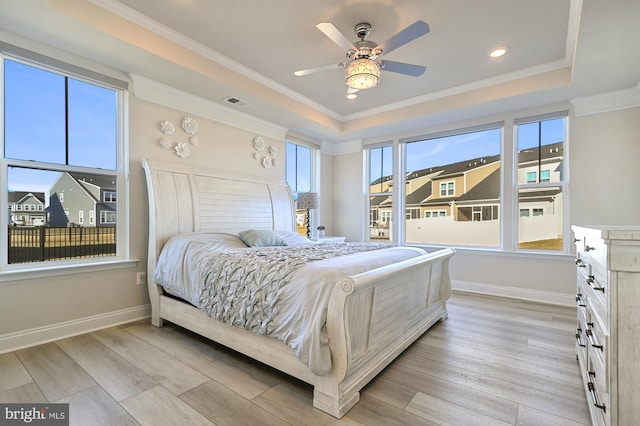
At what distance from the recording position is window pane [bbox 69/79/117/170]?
2.79 meters

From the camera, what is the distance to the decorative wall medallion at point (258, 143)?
4270 millimetres

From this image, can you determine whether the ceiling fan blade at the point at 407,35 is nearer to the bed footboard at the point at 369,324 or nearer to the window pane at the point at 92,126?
the bed footboard at the point at 369,324

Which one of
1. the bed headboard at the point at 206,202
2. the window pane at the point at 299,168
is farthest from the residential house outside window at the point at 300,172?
the bed headboard at the point at 206,202

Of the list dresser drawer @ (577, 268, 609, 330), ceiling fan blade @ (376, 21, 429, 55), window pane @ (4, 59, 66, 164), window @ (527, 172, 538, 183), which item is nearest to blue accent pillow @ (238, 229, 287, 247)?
window pane @ (4, 59, 66, 164)

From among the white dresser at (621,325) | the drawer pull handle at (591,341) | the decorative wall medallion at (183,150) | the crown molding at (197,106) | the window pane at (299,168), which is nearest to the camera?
the white dresser at (621,325)

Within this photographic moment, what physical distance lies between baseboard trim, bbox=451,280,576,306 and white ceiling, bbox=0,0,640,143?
2430mm

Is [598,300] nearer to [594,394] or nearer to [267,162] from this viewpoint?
[594,394]

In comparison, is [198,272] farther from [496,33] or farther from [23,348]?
[496,33]

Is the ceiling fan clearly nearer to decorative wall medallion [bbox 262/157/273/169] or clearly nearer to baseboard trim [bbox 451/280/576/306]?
decorative wall medallion [bbox 262/157/273/169]

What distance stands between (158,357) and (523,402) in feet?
8.21

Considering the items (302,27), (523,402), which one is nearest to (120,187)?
(302,27)

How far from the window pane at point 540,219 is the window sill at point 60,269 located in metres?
4.84

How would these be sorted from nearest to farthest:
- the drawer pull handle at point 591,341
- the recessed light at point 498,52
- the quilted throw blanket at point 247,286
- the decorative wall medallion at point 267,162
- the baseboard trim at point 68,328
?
1. the drawer pull handle at point 591,341
2. the quilted throw blanket at point 247,286
3. the baseboard trim at point 68,328
4. the recessed light at point 498,52
5. the decorative wall medallion at point 267,162

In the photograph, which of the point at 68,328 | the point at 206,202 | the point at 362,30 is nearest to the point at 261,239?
the point at 206,202
